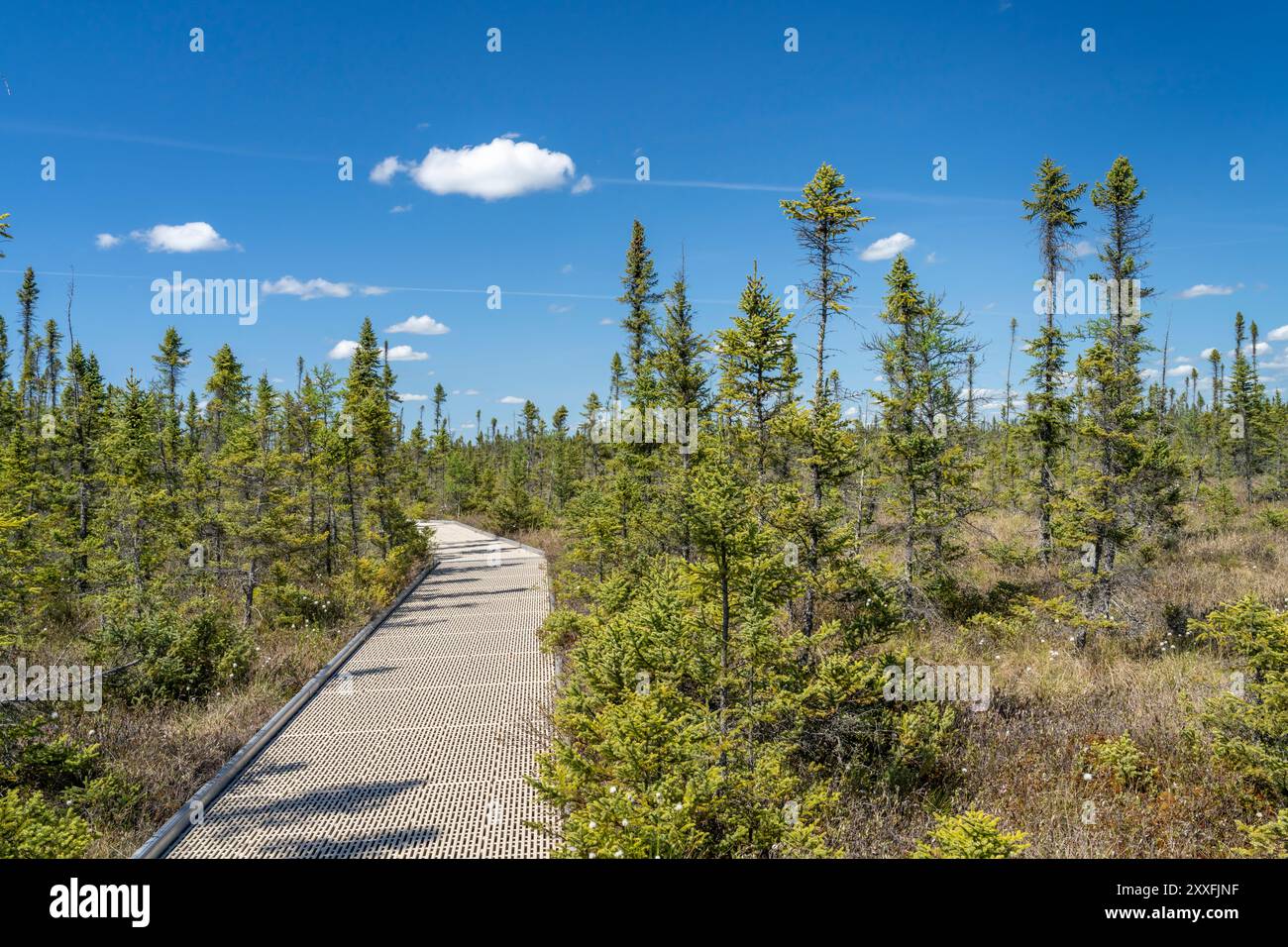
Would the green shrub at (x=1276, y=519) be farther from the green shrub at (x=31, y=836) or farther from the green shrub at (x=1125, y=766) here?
the green shrub at (x=31, y=836)

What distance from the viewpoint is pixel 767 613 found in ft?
25.3

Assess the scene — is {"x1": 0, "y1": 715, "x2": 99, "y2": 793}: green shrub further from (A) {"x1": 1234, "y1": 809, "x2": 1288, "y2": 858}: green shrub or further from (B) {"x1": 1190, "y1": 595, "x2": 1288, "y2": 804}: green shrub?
(B) {"x1": 1190, "y1": 595, "x2": 1288, "y2": 804}: green shrub

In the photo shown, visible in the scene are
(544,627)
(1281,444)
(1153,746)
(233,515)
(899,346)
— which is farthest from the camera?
(1281,444)

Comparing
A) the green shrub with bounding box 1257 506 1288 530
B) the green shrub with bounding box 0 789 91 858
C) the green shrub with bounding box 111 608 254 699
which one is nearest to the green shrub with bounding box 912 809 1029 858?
the green shrub with bounding box 0 789 91 858

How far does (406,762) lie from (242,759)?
2.26 meters

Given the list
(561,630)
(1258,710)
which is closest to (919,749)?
(1258,710)

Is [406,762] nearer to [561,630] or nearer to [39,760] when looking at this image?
[39,760]

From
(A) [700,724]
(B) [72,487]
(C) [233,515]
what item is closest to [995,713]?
(A) [700,724]

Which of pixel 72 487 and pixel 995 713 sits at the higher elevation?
pixel 72 487

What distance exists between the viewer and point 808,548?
10.9m

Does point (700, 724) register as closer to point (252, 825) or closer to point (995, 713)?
point (252, 825)

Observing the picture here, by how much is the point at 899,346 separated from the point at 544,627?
42.1ft

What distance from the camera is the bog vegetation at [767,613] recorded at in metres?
7.02
